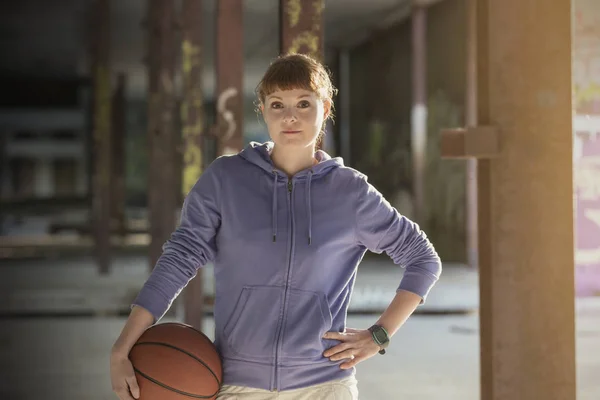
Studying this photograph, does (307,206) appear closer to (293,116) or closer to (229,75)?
(293,116)

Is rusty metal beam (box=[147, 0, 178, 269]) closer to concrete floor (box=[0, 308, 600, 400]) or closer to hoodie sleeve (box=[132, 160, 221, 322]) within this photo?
concrete floor (box=[0, 308, 600, 400])

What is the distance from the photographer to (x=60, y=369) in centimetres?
702

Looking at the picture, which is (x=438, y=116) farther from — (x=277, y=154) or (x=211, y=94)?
(x=211, y=94)

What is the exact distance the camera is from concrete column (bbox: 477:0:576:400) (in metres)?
3.74

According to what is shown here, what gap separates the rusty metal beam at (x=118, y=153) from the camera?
2536cm

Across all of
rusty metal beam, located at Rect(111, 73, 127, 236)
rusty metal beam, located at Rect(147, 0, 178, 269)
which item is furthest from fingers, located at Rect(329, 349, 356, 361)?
rusty metal beam, located at Rect(111, 73, 127, 236)

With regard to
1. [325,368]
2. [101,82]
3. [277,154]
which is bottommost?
[325,368]

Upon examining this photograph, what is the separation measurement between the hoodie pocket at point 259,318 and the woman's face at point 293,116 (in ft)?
1.30

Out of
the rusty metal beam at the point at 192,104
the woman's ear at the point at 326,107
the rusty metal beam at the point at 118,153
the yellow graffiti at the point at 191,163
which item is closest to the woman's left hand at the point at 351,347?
the woman's ear at the point at 326,107

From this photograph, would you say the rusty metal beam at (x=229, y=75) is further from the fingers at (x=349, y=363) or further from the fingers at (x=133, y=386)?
the fingers at (x=133, y=386)

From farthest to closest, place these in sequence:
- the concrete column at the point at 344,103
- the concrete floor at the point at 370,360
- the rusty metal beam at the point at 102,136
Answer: the concrete column at the point at 344,103
the rusty metal beam at the point at 102,136
the concrete floor at the point at 370,360

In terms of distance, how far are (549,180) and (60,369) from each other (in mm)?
4487

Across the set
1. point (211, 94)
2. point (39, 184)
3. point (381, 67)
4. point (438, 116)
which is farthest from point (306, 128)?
point (39, 184)

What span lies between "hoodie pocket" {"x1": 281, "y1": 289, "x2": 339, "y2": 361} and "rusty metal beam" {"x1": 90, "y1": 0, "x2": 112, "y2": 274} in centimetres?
1217
